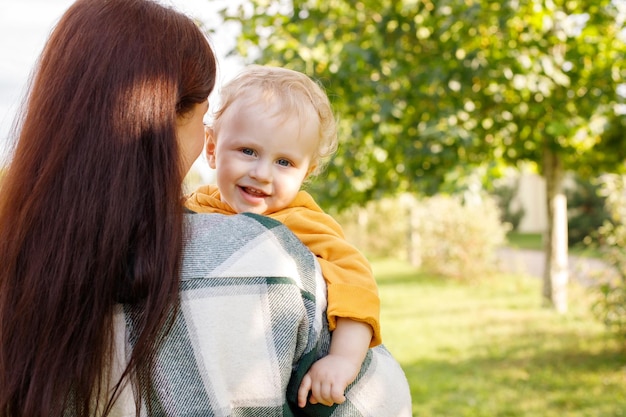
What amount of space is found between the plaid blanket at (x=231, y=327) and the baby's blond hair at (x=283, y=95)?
0.46 meters

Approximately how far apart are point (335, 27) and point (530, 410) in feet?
10.9

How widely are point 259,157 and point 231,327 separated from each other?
568 millimetres

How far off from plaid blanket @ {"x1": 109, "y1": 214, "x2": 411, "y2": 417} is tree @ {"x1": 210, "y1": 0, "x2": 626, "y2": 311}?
400 cm

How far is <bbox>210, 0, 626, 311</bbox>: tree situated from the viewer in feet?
17.9

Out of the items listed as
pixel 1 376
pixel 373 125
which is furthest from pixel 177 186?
pixel 373 125

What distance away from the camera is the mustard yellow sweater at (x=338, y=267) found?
1.40 meters

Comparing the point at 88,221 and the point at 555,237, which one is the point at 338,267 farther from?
the point at 555,237

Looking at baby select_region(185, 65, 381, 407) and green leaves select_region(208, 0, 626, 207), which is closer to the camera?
baby select_region(185, 65, 381, 407)

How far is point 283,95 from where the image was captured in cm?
170

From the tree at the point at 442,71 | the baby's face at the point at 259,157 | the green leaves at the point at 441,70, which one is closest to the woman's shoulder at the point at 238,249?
the baby's face at the point at 259,157

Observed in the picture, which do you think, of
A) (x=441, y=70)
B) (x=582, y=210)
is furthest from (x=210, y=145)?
(x=582, y=210)

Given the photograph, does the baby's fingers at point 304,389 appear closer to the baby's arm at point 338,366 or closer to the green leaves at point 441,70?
the baby's arm at point 338,366

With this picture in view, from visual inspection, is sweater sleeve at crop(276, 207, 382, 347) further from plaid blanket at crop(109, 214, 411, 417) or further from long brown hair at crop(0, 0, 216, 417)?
long brown hair at crop(0, 0, 216, 417)

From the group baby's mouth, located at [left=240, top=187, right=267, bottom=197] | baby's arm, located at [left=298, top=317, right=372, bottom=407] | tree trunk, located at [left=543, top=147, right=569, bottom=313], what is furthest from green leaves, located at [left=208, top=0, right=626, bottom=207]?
baby's arm, located at [left=298, top=317, right=372, bottom=407]
